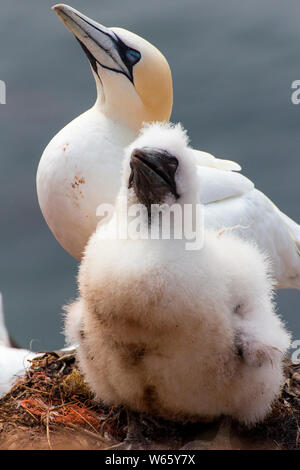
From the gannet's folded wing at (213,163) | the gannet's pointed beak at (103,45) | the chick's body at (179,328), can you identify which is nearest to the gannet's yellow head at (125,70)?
the gannet's pointed beak at (103,45)

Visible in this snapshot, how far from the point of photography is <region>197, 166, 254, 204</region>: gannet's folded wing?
17.1 feet

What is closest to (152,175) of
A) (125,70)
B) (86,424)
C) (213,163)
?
(86,424)

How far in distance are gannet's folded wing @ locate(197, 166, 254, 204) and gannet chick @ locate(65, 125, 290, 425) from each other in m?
1.15

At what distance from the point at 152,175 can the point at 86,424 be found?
1365mm

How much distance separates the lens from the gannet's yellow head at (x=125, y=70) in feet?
16.9

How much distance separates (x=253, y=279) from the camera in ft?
13.0

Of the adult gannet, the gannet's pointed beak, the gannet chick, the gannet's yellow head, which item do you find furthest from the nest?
the gannet's pointed beak

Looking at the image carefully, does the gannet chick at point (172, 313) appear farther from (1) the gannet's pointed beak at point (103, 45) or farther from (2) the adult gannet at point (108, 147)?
(1) the gannet's pointed beak at point (103, 45)

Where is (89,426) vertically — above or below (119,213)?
below
